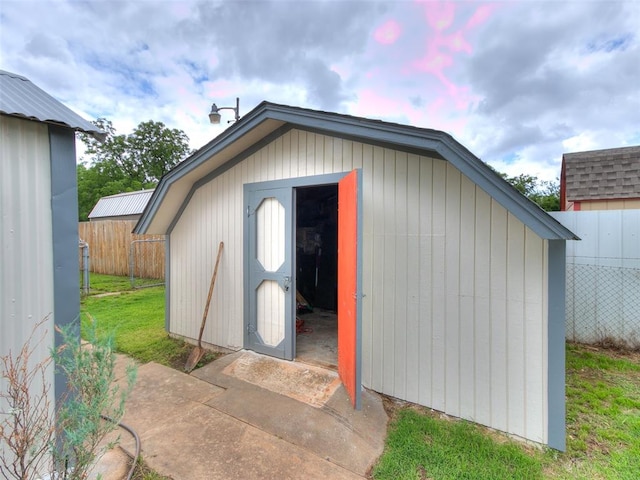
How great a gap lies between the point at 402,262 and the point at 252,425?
2036 mm

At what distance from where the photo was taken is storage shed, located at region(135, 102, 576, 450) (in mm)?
2209

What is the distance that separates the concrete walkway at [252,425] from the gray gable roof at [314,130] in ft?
7.04

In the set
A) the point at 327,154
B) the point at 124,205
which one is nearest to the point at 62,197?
the point at 327,154

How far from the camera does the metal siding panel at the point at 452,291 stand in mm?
2510

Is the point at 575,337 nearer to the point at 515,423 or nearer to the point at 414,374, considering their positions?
the point at 515,423

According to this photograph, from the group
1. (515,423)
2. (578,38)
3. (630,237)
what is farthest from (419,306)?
(578,38)

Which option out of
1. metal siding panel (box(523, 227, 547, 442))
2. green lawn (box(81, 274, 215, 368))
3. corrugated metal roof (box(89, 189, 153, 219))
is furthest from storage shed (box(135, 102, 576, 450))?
corrugated metal roof (box(89, 189, 153, 219))

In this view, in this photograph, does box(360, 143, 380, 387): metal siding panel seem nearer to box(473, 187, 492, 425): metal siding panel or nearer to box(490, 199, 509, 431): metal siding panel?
box(473, 187, 492, 425): metal siding panel

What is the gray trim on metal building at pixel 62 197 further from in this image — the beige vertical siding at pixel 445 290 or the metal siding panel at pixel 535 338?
the metal siding panel at pixel 535 338

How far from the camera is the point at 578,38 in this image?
4910 millimetres

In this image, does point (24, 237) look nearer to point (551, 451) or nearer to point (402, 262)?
point (402, 262)

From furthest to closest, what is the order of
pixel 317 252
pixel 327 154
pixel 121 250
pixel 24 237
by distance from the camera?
pixel 121 250
pixel 317 252
pixel 327 154
pixel 24 237

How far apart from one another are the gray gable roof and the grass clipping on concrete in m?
1.65

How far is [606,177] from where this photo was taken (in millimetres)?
A: 4973
